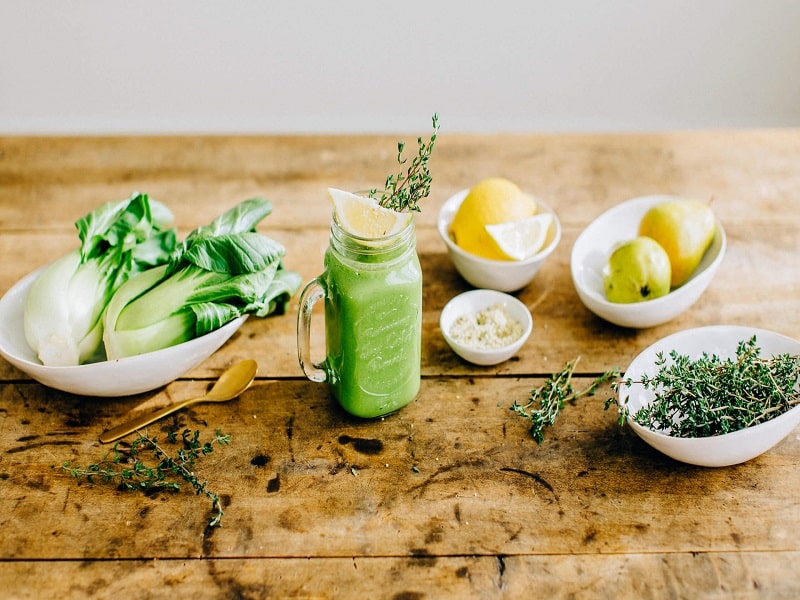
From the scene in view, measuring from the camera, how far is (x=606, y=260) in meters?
1.45

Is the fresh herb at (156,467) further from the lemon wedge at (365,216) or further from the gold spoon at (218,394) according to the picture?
the lemon wedge at (365,216)

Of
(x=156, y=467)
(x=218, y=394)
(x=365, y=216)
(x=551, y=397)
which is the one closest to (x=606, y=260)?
(x=551, y=397)

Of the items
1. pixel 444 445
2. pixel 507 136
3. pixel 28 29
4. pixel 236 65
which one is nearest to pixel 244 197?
pixel 507 136

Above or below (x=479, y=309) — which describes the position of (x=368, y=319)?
above

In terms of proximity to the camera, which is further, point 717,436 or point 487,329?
point 487,329

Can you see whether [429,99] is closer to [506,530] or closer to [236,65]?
[236,65]

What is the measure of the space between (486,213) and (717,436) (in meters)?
0.56

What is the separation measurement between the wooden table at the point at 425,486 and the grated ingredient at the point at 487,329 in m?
0.04

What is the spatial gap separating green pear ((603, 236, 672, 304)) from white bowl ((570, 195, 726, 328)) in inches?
0.8

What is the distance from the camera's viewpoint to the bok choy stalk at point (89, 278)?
116 centimetres

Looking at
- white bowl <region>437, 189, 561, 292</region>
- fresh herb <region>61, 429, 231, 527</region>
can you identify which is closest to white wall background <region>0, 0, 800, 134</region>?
white bowl <region>437, 189, 561, 292</region>

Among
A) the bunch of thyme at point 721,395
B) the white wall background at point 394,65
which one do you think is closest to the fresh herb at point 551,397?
the bunch of thyme at point 721,395

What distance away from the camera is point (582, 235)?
1.45 metres

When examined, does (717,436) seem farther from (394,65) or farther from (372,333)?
(394,65)
